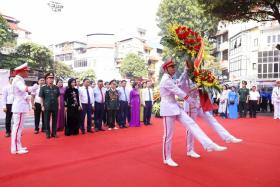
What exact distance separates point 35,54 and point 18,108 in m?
29.6

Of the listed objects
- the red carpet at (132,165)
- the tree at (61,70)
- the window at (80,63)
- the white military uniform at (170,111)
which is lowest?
the red carpet at (132,165)

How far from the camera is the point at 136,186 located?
→ 4074 millimetres

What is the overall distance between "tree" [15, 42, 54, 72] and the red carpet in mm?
27434

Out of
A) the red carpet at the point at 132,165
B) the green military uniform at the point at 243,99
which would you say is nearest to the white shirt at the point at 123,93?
the red carpet at the point at 132,165

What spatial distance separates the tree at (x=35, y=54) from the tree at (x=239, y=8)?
24474 mm

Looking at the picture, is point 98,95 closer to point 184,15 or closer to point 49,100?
point 49,100

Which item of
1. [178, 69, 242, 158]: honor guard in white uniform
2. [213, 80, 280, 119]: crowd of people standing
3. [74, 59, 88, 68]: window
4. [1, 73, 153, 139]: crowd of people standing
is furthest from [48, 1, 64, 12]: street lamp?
[74, 59, 88, 68]: window

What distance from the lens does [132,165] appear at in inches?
204

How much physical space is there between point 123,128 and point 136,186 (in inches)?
253

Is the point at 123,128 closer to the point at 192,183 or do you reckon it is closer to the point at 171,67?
the point at 171,67

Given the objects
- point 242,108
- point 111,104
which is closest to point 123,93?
point 111,104

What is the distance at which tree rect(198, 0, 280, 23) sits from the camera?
1159 centimetres

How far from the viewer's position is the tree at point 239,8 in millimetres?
11586

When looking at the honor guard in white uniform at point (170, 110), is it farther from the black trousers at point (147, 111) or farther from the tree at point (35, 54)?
the tree at point (35, 54)
